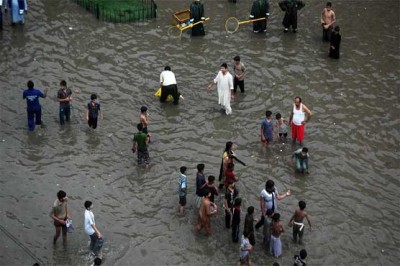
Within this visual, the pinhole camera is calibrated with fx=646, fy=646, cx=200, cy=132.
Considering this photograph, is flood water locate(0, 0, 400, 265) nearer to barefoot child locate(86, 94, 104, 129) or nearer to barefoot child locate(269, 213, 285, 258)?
barefoot child locate(269, 213, 285, 258)

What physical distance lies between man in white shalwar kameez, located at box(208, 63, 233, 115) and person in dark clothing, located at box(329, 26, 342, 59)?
18.8 feet

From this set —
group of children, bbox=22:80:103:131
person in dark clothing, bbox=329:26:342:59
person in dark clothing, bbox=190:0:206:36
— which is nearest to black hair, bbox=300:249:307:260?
group of children, bbox=22:80:103:131

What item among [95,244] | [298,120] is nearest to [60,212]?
[95,244]

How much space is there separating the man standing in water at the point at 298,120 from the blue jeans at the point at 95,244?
7086 millimetres

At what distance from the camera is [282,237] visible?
630 inches

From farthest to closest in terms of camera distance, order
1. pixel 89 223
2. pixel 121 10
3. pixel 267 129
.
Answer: pixel 121 10 < pixel 267 129 < pixel 89 223

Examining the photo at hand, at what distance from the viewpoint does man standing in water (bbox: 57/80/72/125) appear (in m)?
19.3

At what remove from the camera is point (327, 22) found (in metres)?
25.5

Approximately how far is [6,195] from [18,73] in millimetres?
6967

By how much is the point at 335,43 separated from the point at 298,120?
20.4 ft

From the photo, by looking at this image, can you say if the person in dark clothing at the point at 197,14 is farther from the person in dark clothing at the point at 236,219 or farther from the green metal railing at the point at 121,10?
the person in dark clothing at the point at 236,219

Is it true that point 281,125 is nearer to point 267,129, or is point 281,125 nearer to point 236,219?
point 267,129

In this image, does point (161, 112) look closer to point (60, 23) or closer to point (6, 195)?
point (6, 195)

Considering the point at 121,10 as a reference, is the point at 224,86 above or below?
below
